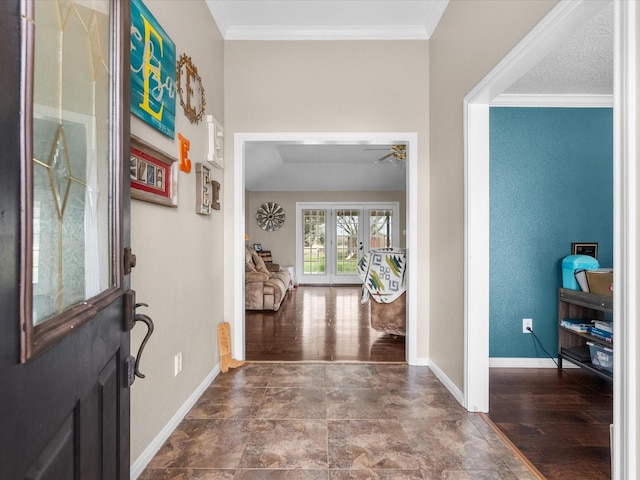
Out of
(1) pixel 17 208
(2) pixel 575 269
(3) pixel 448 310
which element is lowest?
(3) pixel 448 310

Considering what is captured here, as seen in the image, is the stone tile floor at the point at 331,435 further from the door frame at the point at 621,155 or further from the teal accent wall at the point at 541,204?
the teal accent wall at the point at 541,204

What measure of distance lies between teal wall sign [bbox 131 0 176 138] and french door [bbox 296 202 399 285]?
655cm

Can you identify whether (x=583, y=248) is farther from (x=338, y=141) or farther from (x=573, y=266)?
(x=338, y=141)

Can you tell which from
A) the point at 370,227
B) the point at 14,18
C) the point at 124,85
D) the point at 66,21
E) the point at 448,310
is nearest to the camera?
the point at 14,18

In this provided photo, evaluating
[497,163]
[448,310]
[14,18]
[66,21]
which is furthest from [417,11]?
[14,18]

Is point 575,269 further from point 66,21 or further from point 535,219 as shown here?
point 66,21

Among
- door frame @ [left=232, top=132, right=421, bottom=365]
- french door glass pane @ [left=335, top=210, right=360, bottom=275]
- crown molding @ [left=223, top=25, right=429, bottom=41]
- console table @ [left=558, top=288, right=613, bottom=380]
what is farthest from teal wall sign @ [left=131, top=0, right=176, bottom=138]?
french door glass pane @ [left=335, top=210, right=360, bottom=275]

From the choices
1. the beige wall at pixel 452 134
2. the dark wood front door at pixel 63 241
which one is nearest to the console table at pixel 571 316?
the beige wall at pixel 452 134

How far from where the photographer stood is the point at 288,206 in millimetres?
8453

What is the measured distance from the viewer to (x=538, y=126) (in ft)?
9.86

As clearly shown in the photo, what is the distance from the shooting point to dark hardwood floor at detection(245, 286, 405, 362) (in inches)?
127

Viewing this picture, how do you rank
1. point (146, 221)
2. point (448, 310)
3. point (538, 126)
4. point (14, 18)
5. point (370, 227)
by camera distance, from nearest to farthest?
point (14, 18) → point (146, 221) → point (448, 310) → point (538, 126) → point (370, 227)

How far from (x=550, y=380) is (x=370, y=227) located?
5971 mm

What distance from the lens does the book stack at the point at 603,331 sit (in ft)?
8.52
